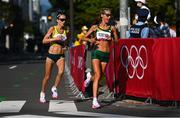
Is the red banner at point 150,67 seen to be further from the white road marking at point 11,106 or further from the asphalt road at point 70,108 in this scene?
the white road marking at point 11,106

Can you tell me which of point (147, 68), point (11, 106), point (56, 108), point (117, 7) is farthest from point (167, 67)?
point (117, 7)

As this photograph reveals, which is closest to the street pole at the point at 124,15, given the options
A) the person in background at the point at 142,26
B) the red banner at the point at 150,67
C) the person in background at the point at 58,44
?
the red banner at the point at 150,67

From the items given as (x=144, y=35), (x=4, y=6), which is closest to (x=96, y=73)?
(x=144, y=35)

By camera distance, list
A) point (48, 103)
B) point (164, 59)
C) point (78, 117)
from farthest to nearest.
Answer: point (48, 103)
point (164, 59)
point (78, 117)

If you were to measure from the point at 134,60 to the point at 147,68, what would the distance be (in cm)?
69

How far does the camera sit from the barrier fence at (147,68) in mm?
11820

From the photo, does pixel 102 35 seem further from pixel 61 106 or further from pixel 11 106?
pixel 11 106

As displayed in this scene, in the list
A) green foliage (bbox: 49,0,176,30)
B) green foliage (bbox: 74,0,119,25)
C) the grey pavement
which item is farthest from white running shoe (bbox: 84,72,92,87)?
green foliage (bbox: 74,0,119,25)

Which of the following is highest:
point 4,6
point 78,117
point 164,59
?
point 4,6

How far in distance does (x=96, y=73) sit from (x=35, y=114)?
5.32 ft

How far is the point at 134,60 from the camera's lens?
1303 centimetres

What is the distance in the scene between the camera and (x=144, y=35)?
43.2ft

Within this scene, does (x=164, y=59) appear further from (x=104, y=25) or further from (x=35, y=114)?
(x=35, y=114)

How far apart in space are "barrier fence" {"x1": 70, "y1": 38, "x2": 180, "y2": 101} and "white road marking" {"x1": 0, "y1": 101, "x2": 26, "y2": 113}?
2122 mm
